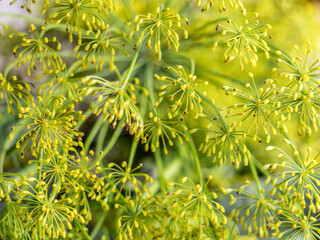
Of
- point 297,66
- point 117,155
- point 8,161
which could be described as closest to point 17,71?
point 8,161

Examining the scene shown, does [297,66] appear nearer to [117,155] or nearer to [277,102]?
[277,102]

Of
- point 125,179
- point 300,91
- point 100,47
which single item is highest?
point 100,47

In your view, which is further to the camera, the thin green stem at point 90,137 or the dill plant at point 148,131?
the thin green stem at point 90,137

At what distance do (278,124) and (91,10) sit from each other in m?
0.44

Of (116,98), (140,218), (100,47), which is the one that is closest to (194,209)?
(140,218)

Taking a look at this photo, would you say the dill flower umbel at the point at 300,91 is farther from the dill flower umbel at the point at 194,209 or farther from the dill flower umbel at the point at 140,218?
the dill flower umbel at the point at 140,218

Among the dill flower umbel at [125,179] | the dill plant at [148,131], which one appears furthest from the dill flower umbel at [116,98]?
the dill flower umbel at [125,179]

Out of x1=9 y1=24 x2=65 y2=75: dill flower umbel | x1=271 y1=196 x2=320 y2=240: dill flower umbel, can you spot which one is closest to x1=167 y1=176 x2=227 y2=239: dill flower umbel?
x1=271 y1=196 x2=320 y2=240: dill flower umbel

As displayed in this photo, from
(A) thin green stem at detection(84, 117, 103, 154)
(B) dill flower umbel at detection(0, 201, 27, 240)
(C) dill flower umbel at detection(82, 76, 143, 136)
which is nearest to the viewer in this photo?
(C) dill flower umbel at detection(82, 76, 143, 136)

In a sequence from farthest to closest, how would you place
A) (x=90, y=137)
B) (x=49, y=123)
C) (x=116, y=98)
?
(x=90, y=137), (x=49, y=123), (x=116, y=98)

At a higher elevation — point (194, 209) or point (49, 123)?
point (49, 123)

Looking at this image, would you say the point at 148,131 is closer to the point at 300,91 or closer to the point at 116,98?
the point at 116,98

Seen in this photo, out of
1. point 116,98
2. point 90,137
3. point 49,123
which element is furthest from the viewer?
point 90,137

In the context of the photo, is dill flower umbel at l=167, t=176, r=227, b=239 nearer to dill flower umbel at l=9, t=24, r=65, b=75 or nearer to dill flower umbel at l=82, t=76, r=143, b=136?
dill flower umbel at l=82, t=76, r=143, b=136
